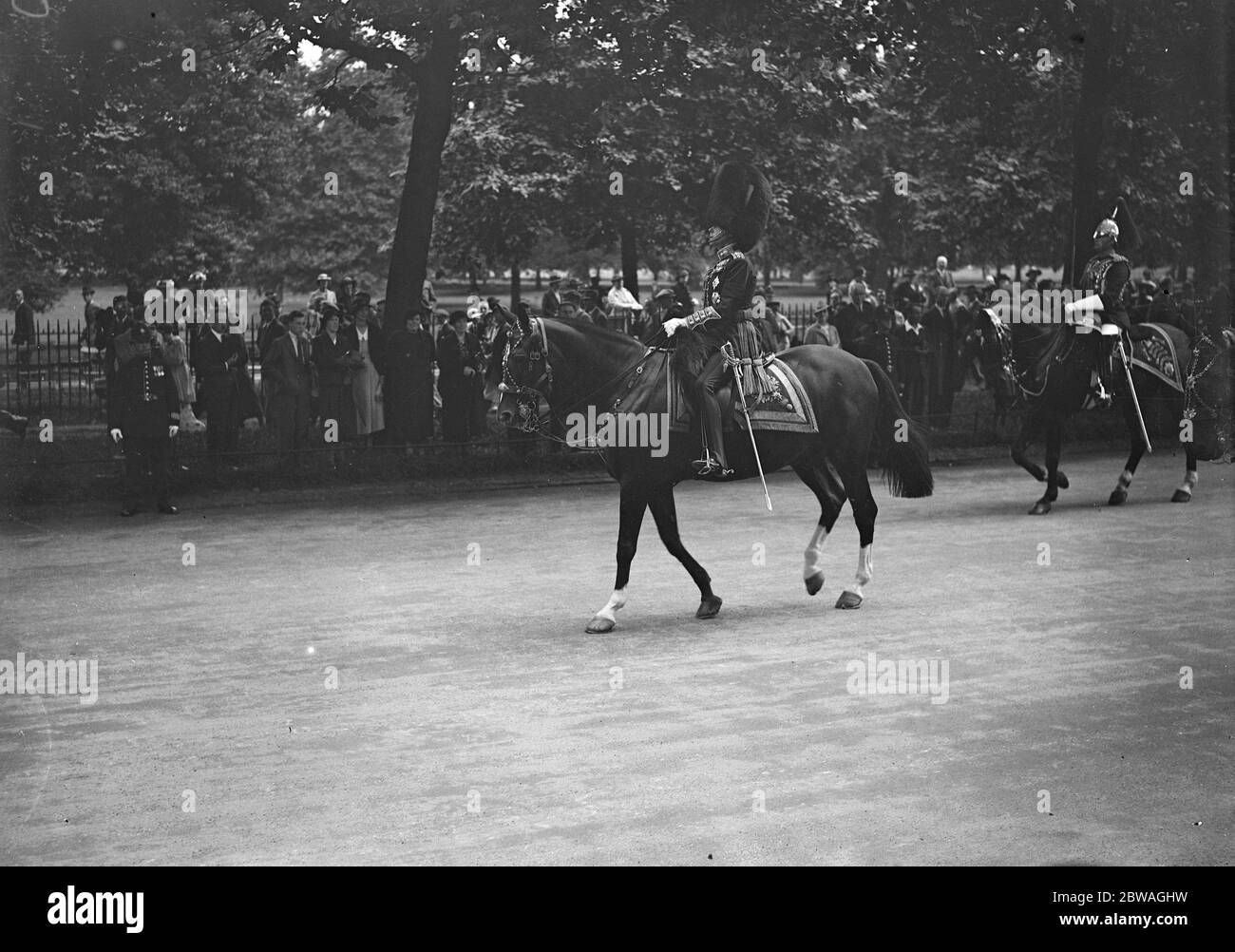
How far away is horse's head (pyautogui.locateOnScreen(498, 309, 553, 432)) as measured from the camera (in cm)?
1189

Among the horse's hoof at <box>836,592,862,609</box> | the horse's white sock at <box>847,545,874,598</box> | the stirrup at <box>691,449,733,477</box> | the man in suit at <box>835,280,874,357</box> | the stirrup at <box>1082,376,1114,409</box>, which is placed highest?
the man in suit at <box>835,280,874,357</box>

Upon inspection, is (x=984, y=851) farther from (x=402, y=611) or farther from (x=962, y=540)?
(x=962, y=540)

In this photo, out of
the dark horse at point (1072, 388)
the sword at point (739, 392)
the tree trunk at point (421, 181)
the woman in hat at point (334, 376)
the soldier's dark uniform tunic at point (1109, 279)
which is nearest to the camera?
the sword at point (739, 392)

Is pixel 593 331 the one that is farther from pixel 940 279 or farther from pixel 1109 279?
pixel 940 279

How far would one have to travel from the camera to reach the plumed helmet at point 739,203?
12.3 m

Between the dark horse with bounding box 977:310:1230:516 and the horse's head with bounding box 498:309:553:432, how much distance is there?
7.34 meters

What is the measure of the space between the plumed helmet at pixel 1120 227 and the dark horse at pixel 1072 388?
3.54 ft

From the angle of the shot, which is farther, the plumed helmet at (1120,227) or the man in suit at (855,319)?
the man in suit at (855,319)

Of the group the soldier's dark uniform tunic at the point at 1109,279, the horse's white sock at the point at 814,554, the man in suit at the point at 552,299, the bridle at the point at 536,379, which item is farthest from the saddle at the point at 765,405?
the man in suit at the point at 552,299

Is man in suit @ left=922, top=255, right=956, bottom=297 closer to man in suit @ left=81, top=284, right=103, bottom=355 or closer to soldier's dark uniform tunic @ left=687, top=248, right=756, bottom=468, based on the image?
man in suit @ left=81, top=284, right=103, bottom=355

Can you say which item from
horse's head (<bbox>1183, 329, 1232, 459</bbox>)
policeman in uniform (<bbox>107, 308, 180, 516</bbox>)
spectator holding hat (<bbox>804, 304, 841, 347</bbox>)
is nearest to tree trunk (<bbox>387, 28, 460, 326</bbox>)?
policeman in uniform (<bbox>107, 308, 180, 516</bbox>)

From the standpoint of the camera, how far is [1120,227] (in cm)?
1838

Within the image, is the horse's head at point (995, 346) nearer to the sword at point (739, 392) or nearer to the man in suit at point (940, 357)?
the man in suit at point (940, 357)

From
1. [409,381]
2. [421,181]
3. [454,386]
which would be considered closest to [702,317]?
[409,381]
